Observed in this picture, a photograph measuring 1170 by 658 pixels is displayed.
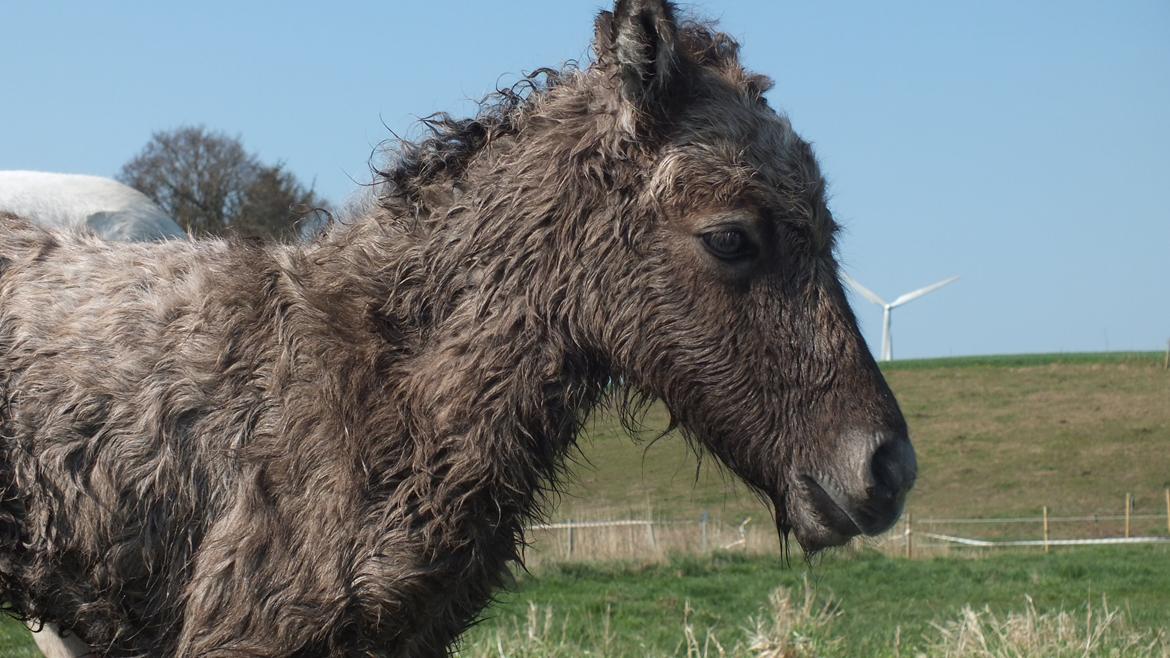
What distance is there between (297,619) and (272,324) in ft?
3.07

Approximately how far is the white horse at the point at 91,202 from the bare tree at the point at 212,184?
2.30 meters

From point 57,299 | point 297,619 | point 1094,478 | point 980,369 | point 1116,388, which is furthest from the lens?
point 980,369

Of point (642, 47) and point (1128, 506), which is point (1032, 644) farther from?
point (1128, 506)

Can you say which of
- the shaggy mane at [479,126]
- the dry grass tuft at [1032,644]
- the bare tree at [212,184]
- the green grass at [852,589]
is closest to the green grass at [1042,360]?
the green grass at [852,589]

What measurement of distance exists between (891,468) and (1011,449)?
46509 millimetres

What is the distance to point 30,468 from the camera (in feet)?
12.5

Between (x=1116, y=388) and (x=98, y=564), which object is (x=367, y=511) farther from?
(x=1116, y=388)

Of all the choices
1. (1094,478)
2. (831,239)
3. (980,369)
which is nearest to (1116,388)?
(980,369)

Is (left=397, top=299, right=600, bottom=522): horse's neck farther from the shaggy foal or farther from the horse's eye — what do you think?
the horse's eye

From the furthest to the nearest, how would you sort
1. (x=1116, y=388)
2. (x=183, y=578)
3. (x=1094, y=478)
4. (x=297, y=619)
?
(x=1116, y=388) → (x=1094, y=478) → (x=183, y=578) → (x=297, y=619)

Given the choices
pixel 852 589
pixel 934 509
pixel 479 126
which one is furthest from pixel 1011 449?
pixel 479 126

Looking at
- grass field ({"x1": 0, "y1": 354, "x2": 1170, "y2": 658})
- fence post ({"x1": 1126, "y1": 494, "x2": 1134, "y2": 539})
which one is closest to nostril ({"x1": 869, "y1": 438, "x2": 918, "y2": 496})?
grass field ({"x1": 0, "y1": 354, "x2": 1170, "y2": 658})

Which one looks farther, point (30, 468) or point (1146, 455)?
point (1146, 455)

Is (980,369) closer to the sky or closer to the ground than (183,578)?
closer to the sky
